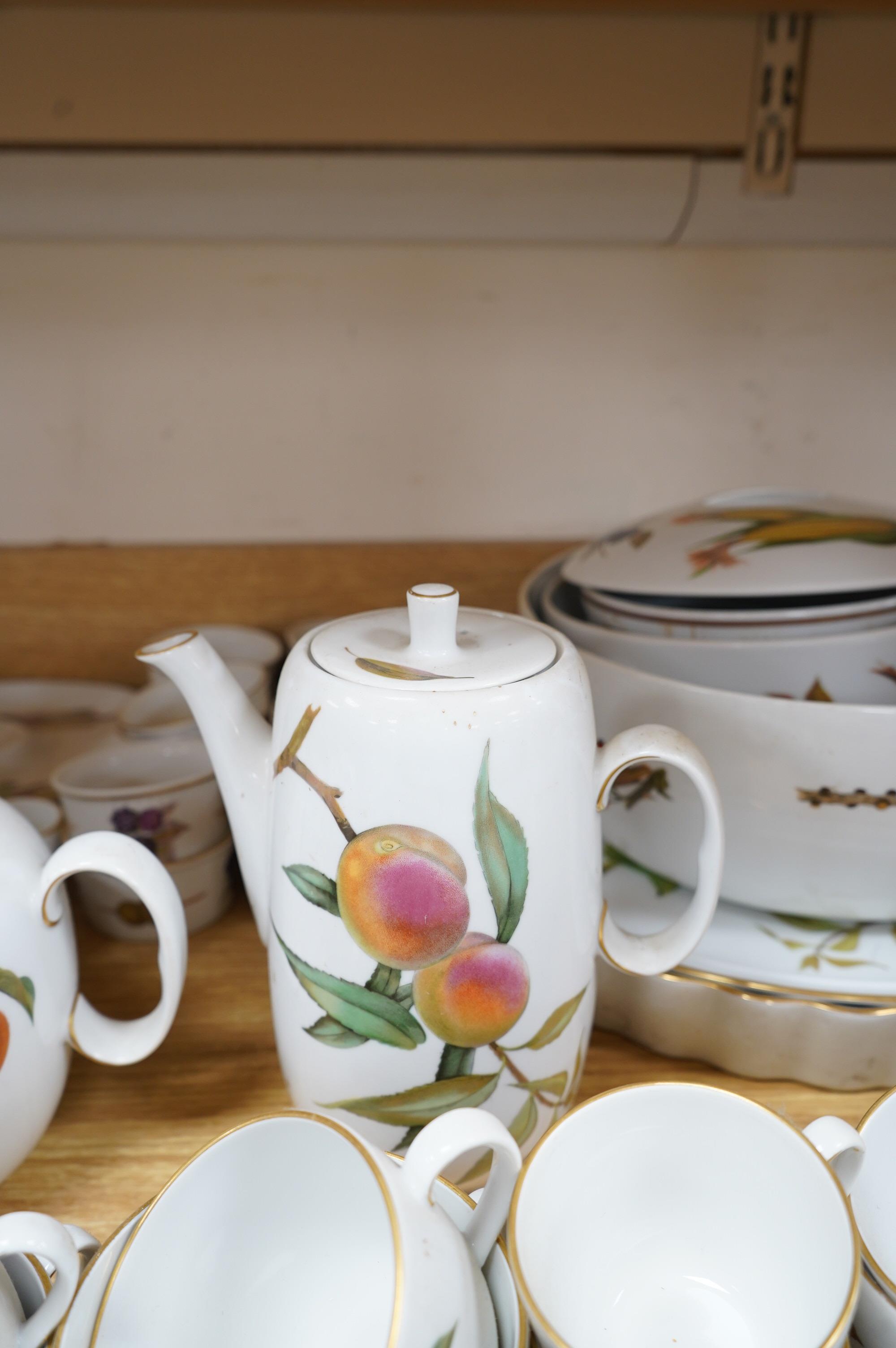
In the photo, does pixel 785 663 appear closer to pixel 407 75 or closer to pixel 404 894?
pixel 404 894

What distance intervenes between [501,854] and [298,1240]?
0.16 meters

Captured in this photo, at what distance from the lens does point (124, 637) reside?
0.76m

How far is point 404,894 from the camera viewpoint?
0.38 meters

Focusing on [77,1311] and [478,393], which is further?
[478,393]

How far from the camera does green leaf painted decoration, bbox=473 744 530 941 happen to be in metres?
0.38

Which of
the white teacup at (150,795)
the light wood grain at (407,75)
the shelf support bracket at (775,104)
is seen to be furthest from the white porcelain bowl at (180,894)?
the shelf support bracket at (775,104)

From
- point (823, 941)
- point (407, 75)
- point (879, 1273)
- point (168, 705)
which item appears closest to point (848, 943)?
point (823, 941)

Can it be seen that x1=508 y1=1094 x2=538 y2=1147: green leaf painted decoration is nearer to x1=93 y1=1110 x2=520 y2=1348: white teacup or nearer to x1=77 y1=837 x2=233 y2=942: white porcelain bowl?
x1=93 y1=1110 x2=520 y2=1348: white teacup

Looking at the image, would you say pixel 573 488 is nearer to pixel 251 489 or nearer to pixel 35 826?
pixel 251 489

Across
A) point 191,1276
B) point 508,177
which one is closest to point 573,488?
point 508,177

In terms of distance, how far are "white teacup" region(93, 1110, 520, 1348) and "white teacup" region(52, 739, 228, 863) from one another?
243mm

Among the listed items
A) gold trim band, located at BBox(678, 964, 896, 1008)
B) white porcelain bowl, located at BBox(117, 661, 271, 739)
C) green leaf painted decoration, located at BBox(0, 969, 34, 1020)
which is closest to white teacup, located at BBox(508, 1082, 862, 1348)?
gold trim band, located at BBox(678, 964, 896, 1008)

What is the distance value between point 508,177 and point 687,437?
0.24m

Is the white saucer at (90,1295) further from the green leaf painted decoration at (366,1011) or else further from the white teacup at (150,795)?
the white teacup at (150,795)
